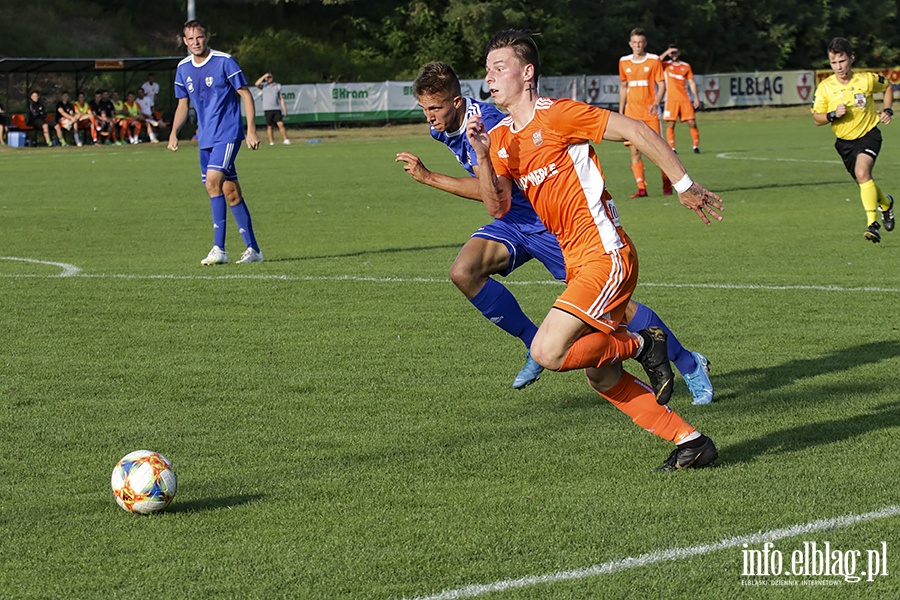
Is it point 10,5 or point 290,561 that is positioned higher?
point 290,561

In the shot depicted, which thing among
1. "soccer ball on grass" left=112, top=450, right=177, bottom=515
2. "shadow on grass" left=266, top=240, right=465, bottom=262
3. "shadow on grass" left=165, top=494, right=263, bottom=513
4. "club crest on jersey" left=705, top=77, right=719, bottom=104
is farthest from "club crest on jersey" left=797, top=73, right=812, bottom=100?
"soccer ball on grass" left=112, top=450, right=177, bottom=515

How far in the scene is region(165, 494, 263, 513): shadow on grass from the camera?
4.86m

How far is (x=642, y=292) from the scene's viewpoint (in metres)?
10.0

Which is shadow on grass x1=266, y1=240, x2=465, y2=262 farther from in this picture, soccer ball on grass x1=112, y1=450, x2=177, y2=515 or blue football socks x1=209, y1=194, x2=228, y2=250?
soccer ball on grass x1=112, y1=450, x2=177, y2=515

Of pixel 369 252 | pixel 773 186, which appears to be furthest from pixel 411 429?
pixel 773 186

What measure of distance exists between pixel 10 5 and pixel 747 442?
161 feet

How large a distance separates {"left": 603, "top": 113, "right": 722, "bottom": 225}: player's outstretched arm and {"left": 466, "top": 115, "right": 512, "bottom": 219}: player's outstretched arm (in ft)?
1.67

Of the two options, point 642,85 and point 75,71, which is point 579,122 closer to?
point 642,85

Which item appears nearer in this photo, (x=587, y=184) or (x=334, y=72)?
(x=587, y=184)

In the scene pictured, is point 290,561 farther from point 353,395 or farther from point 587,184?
point 353,395

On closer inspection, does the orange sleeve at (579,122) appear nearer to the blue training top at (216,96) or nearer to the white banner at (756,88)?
the blue training top at (216,96)

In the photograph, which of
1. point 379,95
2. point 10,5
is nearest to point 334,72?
point 379,95

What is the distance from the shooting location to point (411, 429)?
19.9 ft

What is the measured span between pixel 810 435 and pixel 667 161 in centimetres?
159
